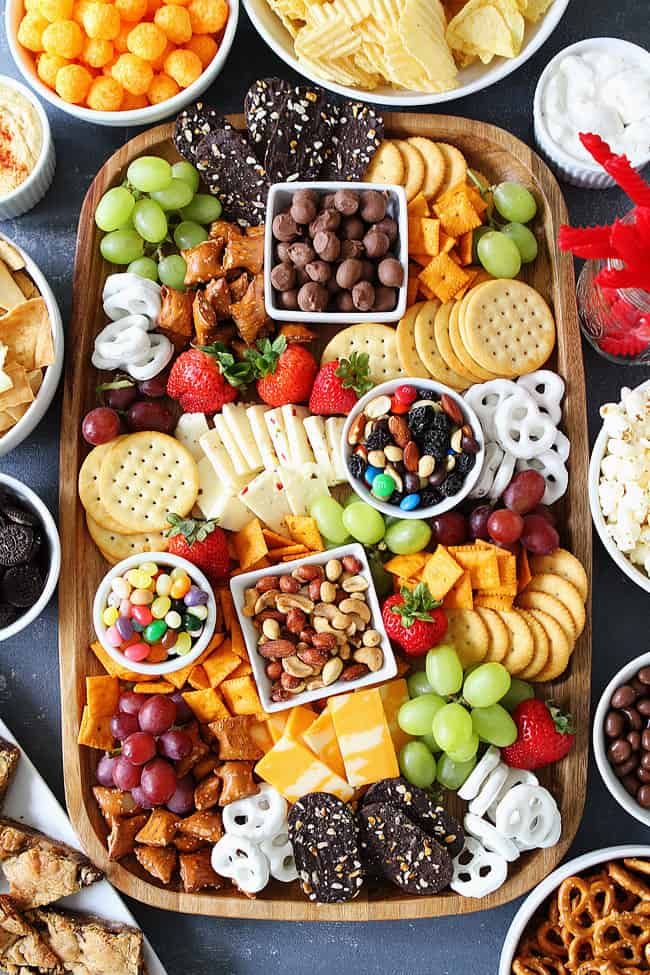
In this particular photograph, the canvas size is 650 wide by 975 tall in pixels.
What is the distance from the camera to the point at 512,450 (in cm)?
191

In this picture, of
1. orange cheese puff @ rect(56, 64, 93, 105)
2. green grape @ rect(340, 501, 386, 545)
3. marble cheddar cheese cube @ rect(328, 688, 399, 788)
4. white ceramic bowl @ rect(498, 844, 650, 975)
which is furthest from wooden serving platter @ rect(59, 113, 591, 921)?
green grape @ rect(340, 501, 386, 545)

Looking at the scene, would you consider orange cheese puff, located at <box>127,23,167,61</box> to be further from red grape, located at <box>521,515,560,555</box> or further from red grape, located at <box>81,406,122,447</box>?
red grape, located at <box>521,515,560,555</box>

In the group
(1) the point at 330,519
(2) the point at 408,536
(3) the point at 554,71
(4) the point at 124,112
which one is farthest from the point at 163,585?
(3) the point at 554,71

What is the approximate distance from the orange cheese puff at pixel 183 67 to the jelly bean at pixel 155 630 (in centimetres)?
99

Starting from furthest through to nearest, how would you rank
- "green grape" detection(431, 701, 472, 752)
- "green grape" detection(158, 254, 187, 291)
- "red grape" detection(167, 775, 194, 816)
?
1. "green grape" detection(158, 254, 187, 291)
2. "red grape" detection(167, 775, 194, 816)
3. "green grape" detection(431, 701, 472, 752)

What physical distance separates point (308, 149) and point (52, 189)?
547 mm

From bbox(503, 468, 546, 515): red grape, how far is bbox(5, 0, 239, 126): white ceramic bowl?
0.93 meters

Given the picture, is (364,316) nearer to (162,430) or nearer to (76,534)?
(162,430)

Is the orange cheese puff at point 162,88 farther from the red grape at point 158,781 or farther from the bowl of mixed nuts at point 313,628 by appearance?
the red grape at point 158,781

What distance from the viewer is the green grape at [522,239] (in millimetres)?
2000

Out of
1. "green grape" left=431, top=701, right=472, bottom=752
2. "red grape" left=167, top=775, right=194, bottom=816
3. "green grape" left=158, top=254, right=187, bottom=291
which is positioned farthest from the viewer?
"green grape" left=158, top=254, right=187, bottom=291

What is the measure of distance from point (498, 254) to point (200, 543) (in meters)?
0.75

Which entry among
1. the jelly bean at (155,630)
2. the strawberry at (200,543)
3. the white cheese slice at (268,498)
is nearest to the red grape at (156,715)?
the jelly bean at (155,630)

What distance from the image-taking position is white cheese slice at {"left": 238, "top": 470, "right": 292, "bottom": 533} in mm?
1961
